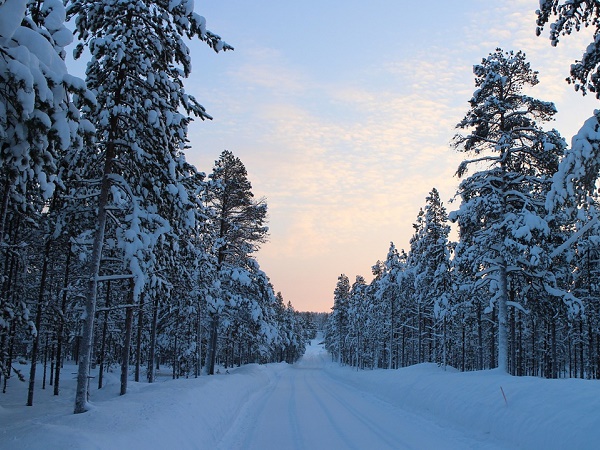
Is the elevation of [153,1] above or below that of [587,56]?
above

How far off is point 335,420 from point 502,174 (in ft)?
42.4

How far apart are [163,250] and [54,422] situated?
20.6ft

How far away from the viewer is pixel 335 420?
14.4m

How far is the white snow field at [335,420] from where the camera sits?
307 inches

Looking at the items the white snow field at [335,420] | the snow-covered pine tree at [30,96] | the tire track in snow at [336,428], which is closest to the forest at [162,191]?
the snow-covered pine tree at [30,96]

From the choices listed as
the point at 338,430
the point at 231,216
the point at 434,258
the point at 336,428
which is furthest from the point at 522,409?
the point at 434,258

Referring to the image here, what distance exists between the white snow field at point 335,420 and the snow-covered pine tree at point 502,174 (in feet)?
18.1

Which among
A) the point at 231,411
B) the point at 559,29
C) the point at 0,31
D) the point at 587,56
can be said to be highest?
the point at 559,29

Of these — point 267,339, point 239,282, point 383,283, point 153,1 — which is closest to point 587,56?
point 153,1

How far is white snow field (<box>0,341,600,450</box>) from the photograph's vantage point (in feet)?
25.6

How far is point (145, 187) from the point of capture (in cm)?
1147

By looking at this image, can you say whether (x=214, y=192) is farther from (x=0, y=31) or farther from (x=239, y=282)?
(x=0, y=31)

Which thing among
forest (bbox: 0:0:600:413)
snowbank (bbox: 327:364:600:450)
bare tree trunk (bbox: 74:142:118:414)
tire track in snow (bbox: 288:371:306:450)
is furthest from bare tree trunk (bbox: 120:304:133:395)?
snowbank (bbox: 327:364:600:450)

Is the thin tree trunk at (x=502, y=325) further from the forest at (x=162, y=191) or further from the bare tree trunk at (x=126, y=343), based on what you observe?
the bare tree trunk at (x=126, y=343)
